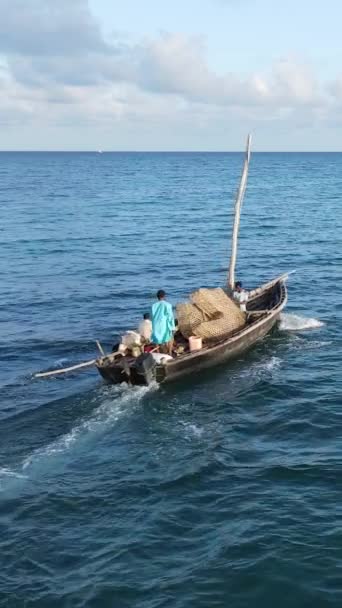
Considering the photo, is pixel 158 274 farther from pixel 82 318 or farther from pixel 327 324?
pixel 327 324

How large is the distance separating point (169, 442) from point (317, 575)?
19.1ft

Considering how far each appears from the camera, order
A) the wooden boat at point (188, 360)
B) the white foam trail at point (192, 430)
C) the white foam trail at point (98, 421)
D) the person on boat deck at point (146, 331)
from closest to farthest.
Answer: the white foam trail at point (98, 421) < the white foam trail at point (192, 430) < the wooden boat at point (188, 360) < the person on boat deck at point (146, 331)

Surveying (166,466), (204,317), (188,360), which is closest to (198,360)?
Result: (188,360)

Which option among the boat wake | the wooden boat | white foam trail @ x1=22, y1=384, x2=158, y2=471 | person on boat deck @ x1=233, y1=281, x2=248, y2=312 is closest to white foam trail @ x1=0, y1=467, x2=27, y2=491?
the boat wake

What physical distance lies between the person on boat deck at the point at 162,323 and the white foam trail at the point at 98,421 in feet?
4.83

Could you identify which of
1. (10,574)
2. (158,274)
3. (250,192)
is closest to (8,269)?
(158,274)

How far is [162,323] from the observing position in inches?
821

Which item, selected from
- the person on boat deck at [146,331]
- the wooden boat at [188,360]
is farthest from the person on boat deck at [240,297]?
the person on boat deck at [146,331]

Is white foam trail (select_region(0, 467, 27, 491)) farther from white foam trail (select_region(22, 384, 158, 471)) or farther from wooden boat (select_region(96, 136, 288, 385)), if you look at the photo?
wooden boat (select_region(96, 136, 288, 385))

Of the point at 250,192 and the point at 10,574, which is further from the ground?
the point at 250,192

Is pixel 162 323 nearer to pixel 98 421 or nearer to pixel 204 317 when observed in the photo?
pixel 204 317

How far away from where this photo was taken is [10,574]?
12016 mm

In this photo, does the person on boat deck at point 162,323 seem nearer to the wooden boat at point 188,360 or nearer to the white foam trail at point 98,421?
the wooden boat at point 188,360

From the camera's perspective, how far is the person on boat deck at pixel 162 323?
20562 millimetres
